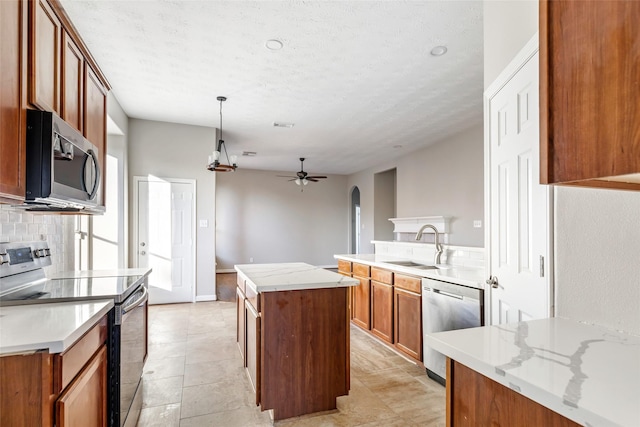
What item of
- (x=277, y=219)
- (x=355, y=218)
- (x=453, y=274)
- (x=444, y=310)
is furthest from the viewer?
(x=355, y=218)

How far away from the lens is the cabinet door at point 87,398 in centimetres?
113

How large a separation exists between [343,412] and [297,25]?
2.87 m

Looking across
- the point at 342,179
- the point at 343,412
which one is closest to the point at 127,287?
the point at 343,412

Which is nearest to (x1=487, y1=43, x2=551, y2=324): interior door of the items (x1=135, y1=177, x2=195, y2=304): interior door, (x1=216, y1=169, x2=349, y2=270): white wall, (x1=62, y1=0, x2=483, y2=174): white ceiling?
(x1=62, y1=0, x2=483, y2=174): white ceiling

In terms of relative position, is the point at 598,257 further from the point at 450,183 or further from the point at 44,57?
the point at 450,183

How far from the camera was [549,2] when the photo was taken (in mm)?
747

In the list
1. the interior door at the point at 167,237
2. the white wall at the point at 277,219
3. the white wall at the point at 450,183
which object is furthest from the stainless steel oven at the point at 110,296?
the white wall at the point at 277,219

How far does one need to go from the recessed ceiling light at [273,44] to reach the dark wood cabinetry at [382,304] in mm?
2330

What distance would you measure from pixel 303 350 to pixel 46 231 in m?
1.93

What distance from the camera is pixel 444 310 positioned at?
256 centimetres

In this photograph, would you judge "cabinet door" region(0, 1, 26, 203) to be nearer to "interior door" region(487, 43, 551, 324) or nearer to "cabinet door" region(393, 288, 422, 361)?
"interior door" region(487, 43, 551, 324)

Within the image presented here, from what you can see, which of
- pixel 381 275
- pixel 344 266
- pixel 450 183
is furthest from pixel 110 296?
pixel 450 183

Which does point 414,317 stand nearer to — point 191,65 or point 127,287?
point 127,287

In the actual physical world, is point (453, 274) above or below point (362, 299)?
above
